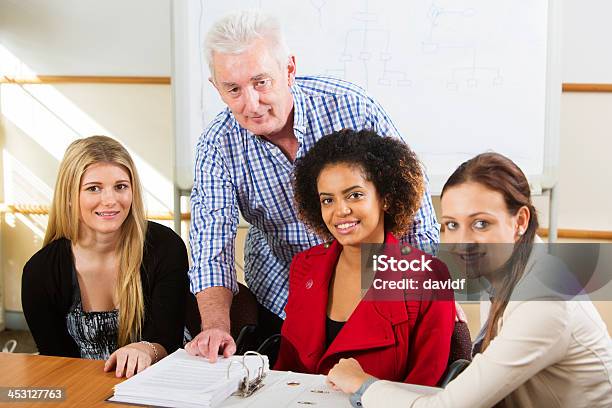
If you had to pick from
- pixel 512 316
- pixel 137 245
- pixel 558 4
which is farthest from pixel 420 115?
pixel 512 316

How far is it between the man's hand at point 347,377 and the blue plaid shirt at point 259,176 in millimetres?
642

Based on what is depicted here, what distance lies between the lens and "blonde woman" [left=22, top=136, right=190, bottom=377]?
184 centimetres

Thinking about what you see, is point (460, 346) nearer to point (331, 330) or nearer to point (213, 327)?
point (331, 330)

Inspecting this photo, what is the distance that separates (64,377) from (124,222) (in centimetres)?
58

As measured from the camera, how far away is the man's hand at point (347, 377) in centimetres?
131

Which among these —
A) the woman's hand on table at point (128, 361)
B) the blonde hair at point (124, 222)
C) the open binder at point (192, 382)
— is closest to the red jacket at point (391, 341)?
the open binder at point (192, 382)

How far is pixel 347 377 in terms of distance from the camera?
133 cm

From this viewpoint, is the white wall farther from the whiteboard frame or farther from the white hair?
the white hair

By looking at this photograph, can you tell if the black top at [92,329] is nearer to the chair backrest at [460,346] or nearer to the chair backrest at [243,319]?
the chair backrest at [243,319]

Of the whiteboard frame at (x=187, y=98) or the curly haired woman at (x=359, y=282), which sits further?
the whiteboard frame at (x=187, y=98)

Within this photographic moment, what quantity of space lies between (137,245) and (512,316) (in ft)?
3.61

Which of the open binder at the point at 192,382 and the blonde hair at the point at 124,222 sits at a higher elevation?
the blonde hair at the point at 124,222

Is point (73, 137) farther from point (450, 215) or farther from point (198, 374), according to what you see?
point (450, 215)

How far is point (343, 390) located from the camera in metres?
1.32
